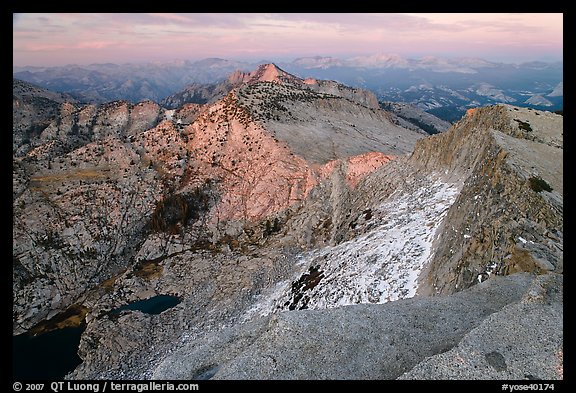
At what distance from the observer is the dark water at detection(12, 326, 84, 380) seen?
45.9m

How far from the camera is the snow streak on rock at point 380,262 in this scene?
85.6 ft

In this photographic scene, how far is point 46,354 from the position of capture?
160ft

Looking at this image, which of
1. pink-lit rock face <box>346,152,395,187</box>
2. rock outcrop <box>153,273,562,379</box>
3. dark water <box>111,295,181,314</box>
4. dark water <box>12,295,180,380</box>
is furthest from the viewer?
pink-lit rock face <box>346,152,395,187</box>

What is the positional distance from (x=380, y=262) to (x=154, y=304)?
35.1 meters

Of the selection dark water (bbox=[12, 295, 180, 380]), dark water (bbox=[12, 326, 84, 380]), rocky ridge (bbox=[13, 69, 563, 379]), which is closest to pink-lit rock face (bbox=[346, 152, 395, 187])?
rocky ridge (bbox=[13, 69, 563, 379])

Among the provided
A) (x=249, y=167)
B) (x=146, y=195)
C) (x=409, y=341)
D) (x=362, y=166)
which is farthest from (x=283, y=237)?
(x=409, y=341)

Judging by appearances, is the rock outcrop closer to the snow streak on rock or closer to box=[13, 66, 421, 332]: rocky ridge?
the snow streak on rock

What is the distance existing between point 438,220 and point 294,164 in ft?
118

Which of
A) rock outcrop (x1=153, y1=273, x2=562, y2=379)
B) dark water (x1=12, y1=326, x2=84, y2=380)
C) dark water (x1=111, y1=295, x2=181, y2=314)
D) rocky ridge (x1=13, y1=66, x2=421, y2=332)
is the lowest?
dark water (x1=12, y1=326, x2=84, y2=380)

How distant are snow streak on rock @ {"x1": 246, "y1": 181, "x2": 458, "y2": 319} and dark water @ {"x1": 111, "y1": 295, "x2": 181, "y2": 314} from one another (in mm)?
15203

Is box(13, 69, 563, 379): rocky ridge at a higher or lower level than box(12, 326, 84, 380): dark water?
higher

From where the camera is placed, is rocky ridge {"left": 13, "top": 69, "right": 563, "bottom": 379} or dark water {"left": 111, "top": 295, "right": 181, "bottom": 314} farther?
dark water {"left": 111, "top": 295, "right": 181, "bottom": 314}

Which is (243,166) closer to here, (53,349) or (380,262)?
(53,349)

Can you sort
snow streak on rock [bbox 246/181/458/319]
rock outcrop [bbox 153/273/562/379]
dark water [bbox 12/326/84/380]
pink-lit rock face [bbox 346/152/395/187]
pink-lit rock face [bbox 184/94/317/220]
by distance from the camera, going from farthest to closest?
1. pink-lit rock face [bbox 184/94/317/220]
2. pink-lit rock face [bbox 346/152/395/187]
3. dark water [bbox 12/326/84/380]
4. snow streak on rock [bbox 246/181/458/319]
5. rock outcrop [bbox 153/273/562/379]
